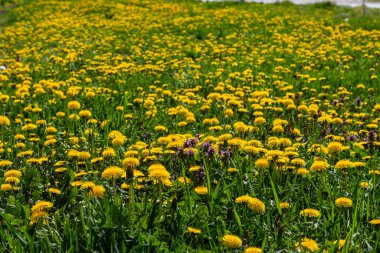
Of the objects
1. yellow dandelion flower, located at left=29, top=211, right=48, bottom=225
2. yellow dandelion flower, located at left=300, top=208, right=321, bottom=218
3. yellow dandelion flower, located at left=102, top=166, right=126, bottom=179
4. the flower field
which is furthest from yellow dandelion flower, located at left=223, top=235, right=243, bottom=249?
yellow dandelion flower, located at left=29, top=211, right=48, bottom=225

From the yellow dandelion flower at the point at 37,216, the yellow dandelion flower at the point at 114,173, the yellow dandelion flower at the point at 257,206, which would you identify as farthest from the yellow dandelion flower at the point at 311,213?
the yellow dandelion flower at the point at 37,216

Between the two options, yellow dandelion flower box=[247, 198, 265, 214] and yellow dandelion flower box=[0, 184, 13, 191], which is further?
yellow dandelion flower box=[0, 184, 13, 191]

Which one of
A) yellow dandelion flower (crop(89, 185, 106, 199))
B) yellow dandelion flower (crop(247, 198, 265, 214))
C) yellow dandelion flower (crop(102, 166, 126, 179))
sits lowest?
yellow dandelion flower (crop(247, 198, 265, 214))

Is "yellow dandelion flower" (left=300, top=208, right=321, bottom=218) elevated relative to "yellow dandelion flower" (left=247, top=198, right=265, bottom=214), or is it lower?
lower

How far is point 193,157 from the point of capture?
3834 millimetres

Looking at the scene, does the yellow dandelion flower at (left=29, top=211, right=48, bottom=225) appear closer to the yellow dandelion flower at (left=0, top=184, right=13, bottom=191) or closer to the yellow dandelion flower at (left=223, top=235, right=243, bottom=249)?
the yellow dandelion flower at (left=0, top=184, right=13, bottom=191)

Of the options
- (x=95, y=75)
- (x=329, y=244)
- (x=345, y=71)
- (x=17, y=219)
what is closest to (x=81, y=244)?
(x=17, y=219)

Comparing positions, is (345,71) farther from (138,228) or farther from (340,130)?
(138,228)

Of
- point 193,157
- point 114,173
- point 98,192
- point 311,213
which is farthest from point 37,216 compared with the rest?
point 311,213

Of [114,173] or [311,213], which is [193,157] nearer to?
[114,173]

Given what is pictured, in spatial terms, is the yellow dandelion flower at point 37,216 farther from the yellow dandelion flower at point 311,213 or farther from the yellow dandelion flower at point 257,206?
the yellow dandelion flower at point 311,213

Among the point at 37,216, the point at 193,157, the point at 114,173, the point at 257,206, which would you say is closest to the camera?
the point at 37,216

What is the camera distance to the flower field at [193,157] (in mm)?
2764

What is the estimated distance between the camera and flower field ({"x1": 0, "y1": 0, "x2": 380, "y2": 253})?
276 cm
